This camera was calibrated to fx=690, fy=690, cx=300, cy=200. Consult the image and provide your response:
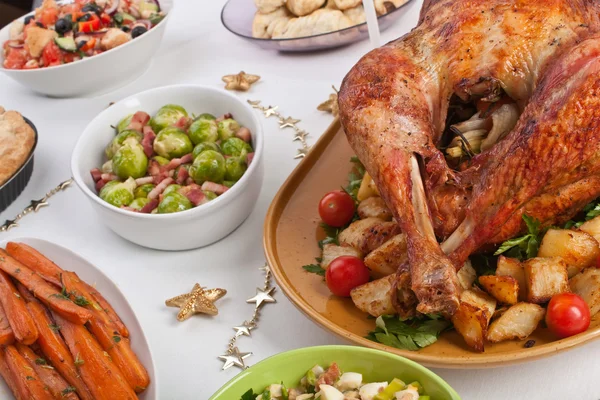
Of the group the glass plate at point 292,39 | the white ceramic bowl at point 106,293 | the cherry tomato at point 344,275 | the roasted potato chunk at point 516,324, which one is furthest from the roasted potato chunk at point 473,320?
the glass plate at point 292,39

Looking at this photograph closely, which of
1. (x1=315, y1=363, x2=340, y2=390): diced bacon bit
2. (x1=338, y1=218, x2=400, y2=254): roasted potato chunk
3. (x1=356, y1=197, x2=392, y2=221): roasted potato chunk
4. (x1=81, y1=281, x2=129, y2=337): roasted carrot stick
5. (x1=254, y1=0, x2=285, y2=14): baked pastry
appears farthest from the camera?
(x1=254, y1=0, x2=285, y2=14): baked pastry

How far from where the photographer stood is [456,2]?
6.58 feet

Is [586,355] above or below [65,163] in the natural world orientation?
above

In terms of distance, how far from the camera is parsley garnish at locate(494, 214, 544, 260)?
170 cm

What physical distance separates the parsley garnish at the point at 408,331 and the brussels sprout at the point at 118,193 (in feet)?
3.22

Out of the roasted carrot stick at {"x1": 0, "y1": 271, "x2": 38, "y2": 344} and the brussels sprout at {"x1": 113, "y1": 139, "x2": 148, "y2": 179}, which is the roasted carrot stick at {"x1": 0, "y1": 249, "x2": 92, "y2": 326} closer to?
the roasted carrot stick at {"x1": 0, "y1": 271, "x2": 38, "y2": 344}

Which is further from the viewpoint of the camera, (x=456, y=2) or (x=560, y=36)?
(x=456, y=2)

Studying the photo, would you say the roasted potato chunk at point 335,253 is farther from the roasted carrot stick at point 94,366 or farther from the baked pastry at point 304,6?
the baked pastry at point 304,6

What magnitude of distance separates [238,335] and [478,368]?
676 mm

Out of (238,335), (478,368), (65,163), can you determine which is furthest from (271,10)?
(478,368)

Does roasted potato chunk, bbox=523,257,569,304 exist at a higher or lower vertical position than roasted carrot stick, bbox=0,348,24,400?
higher

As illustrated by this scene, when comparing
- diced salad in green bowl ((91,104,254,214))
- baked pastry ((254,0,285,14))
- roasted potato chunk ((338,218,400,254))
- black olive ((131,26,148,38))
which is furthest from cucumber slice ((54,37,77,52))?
roasted potato chunk ((338,218,400,254))

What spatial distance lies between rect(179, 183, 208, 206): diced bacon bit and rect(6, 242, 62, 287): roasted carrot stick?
1.49 ft

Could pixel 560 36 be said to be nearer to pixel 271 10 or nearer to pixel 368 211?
pixel 368 211
